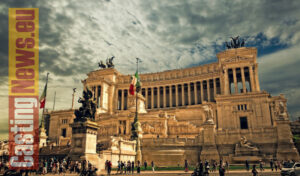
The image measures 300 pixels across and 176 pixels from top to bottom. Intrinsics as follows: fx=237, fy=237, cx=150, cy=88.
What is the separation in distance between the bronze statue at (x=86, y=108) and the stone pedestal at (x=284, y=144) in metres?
27.6

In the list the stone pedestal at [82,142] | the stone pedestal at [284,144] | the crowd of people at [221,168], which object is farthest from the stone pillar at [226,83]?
the stone pedestal at [82,142]

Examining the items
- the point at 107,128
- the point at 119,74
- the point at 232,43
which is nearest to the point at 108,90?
the point at 119,74

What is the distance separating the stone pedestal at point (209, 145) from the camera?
3481 cm

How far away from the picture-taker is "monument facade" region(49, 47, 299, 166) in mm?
35125

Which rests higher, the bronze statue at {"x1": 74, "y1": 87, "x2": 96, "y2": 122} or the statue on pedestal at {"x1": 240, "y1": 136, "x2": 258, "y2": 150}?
the bronze statue at {"x1": 74, "y1": 87, "x2": 96, "y2": 122}

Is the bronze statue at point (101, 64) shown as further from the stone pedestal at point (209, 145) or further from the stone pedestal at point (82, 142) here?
the stone pedestal at point (82, 142)

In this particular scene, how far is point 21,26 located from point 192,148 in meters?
29.4

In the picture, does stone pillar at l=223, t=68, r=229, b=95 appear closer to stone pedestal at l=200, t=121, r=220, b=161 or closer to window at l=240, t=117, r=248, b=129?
window at l=240, t=117, r=248, b=129

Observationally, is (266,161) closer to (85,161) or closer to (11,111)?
(85,161)

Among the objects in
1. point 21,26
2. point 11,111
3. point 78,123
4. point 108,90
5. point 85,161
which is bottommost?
point 85,161

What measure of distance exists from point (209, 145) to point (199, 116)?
26.2 m

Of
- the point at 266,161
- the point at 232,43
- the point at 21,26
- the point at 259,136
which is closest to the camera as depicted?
the point at 21,26

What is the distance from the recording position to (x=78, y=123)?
17031 mm

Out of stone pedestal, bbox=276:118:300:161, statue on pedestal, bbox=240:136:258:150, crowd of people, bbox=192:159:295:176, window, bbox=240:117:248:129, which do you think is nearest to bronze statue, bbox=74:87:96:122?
crowd of people, bbox=192:159:295:176
